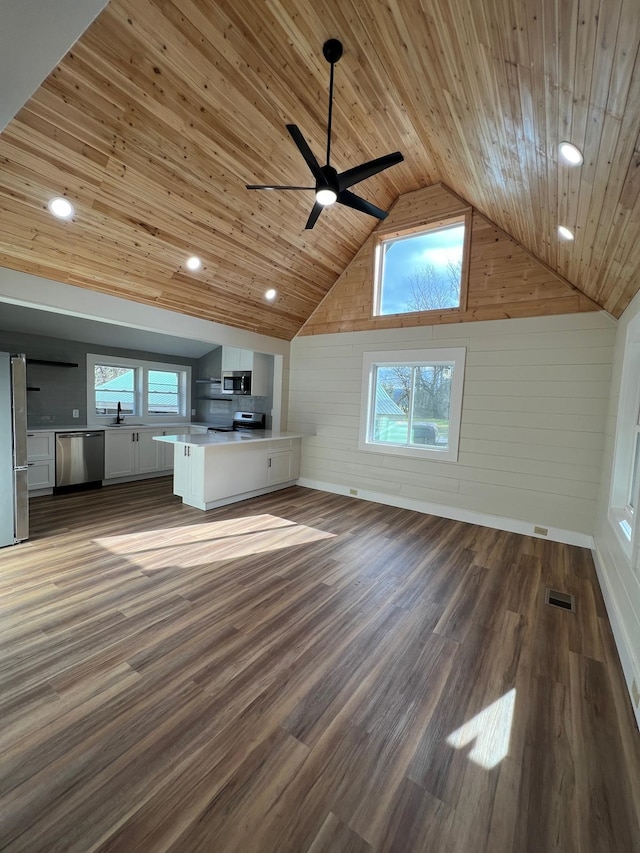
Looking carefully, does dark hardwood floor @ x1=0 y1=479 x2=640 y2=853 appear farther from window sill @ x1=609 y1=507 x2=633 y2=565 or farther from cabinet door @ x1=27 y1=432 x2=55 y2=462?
cabinet door @ x1=27 y1=432 x2=55 y2=462

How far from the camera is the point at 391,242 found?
5160mm

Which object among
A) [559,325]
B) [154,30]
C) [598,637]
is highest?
[154,30]

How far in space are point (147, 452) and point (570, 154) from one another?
21.6 feet

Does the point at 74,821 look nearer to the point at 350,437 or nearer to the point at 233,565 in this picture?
the point at 233,565

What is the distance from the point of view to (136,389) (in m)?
6.80

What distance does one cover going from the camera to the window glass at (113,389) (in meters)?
6.27

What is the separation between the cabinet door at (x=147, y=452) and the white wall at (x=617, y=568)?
6392 millimetres

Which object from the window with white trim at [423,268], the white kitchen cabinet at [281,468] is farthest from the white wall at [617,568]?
the white kitchen cabinet at [281,468]

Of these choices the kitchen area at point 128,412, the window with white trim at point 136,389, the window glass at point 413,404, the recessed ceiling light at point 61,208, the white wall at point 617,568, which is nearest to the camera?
the white wall at point 617,568

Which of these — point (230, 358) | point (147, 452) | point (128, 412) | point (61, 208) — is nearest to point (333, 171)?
point (61, 208)

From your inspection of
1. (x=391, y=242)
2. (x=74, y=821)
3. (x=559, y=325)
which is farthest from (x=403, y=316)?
(x=74, y=821)

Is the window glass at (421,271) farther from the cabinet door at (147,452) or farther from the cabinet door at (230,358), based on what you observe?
the cabinet door at (147,452)

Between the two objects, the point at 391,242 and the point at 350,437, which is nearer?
the point at 391,242

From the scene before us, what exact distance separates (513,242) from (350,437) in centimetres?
330
